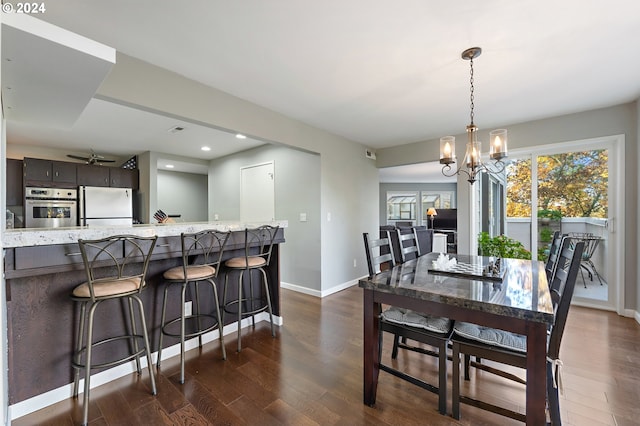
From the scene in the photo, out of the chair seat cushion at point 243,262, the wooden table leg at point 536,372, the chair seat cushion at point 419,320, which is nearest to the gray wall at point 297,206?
the chair seat cushion at point 243,262

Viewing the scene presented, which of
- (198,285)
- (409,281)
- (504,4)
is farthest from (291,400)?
(504,4)

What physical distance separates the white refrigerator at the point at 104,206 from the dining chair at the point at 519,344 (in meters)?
4.90

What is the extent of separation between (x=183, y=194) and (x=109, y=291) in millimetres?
5412

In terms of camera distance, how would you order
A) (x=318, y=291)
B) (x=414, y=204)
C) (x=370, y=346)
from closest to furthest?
(x=370, y=346) → (x=318, y=291) → (x=414, y=204)

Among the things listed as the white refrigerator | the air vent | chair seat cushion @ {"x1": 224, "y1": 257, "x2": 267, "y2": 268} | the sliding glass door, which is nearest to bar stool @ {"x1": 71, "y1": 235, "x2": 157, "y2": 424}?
chair seat cushion @ {"x1": 224, "y1": 257, "x2": 267, "y2": 268}

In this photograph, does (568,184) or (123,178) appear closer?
(568,184)

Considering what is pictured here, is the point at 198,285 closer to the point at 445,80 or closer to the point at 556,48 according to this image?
the point at 445,80

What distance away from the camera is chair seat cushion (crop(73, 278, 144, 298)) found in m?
1.69

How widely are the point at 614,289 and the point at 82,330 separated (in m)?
5.17

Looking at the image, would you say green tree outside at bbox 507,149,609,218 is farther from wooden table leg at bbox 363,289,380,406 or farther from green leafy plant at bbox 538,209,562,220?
wooden table leg at bbox 363,289,380,406

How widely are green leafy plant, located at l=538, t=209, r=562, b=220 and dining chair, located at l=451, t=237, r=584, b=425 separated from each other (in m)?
2.49

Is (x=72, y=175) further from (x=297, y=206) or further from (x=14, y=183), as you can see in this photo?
(x=297, y=206)

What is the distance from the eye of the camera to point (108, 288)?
Answer: 68.0 inches

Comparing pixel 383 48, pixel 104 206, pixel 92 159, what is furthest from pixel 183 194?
pixel 383 48
